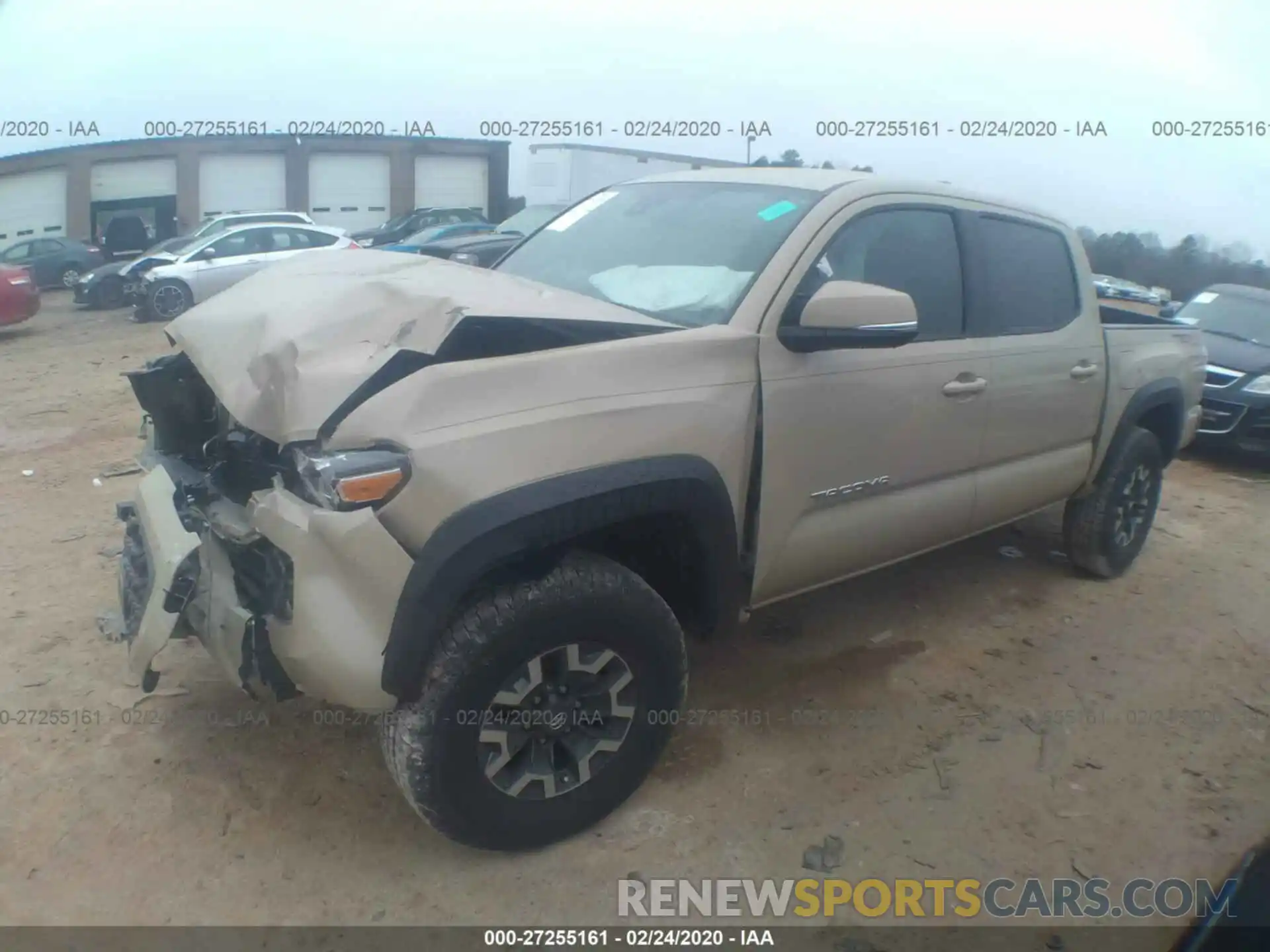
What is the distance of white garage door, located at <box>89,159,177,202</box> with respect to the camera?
18.9m

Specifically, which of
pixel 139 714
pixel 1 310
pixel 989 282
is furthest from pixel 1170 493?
pixel 1 310

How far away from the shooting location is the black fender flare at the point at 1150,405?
448 centimetres

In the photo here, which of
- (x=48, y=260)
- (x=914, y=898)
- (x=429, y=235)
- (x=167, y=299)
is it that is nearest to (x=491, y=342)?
(x=914, y=898)

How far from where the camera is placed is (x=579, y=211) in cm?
384

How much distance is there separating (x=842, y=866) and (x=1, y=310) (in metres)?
13.0

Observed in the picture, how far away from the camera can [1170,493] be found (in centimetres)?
670

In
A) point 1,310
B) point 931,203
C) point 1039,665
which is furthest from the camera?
point 1,310

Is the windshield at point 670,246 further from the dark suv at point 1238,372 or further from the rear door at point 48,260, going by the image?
the rear door at point 48,260

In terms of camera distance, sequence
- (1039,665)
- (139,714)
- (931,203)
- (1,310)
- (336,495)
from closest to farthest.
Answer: (336,495)
(139,714)
(931,203)
(1039,665)
(1,310)

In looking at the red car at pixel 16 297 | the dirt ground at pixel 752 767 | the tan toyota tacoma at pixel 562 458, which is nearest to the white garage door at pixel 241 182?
the red car at pixel 16 297

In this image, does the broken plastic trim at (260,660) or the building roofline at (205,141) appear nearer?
the broken plastic trim at (260,660)

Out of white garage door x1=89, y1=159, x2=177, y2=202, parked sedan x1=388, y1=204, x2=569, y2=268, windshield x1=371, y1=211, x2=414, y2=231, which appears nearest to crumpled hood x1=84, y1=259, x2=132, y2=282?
white garage door x1=89, y1=159, x2=177, y2=202

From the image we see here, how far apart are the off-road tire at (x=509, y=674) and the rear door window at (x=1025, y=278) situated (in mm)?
2012

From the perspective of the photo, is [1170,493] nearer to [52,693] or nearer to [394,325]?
[394,325]
